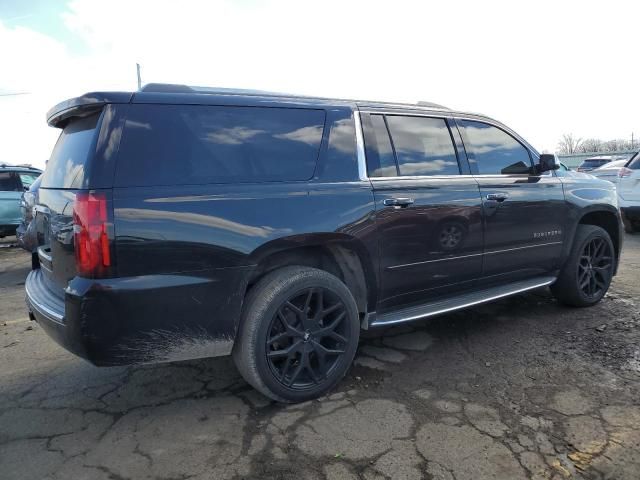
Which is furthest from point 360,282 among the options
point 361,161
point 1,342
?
point 1,342

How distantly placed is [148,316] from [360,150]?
1699mm

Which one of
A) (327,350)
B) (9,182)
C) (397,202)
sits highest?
(397,202)

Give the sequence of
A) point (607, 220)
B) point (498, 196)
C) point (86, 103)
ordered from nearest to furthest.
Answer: point (86, 103), point (498, 196), point (607, 220)

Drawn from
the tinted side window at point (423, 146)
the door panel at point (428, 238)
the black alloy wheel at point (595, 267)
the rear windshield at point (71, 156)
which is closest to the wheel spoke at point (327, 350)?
the door panel at point (428, 238)

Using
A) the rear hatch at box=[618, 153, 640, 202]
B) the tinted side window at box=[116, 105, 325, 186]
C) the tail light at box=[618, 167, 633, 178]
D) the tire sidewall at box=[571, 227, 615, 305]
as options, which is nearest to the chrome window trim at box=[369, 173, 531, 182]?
the tinted side window at box=[116, 105, 325, 186]

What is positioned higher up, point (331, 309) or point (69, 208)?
point (69, 208)

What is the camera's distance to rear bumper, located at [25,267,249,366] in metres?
2.44

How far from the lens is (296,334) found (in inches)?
117

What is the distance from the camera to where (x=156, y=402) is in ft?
10.2

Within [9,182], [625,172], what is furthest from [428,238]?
[9,182]

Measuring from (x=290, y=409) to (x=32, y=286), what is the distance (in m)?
1.86

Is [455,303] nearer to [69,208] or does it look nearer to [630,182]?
[69,208]

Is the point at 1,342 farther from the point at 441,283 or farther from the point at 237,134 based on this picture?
the point at 441,283

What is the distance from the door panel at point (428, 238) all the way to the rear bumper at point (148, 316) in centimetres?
105
